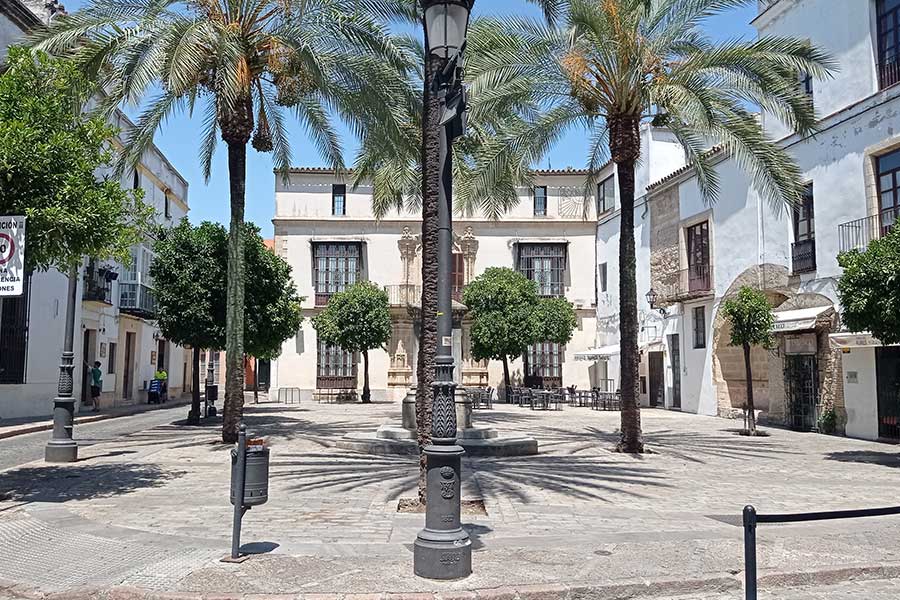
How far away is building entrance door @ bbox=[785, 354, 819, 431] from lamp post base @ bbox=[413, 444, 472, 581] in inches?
627

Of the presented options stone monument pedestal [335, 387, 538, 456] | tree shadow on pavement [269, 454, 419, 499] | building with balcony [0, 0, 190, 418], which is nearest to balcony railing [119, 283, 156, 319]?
building with balcony [0, 0, 190, 418]

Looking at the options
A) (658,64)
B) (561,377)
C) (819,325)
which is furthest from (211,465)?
(561,377)

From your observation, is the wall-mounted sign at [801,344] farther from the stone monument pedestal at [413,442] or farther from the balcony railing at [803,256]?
the stone monument pedestal at [413,442]

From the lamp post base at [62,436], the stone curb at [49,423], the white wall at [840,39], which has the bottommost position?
the stone curb at [49,423]

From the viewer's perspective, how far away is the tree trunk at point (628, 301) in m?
13.9

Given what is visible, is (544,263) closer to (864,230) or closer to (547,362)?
(547,362)

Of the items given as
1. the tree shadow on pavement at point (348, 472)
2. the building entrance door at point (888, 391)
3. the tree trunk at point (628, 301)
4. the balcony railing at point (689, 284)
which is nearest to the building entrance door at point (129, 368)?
the tree shadow on pavement at point (348, 472)

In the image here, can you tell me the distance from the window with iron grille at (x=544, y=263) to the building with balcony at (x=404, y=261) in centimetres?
5

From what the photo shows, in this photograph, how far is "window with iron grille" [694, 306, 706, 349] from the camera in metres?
25.1

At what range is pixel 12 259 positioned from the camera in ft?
24.3

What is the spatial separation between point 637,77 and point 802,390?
36.0ft

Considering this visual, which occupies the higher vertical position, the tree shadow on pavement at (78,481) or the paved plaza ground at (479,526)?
the tree shadow on pavement at (78,481)

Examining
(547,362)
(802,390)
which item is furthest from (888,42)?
(547,362)

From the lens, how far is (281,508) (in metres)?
8.70
